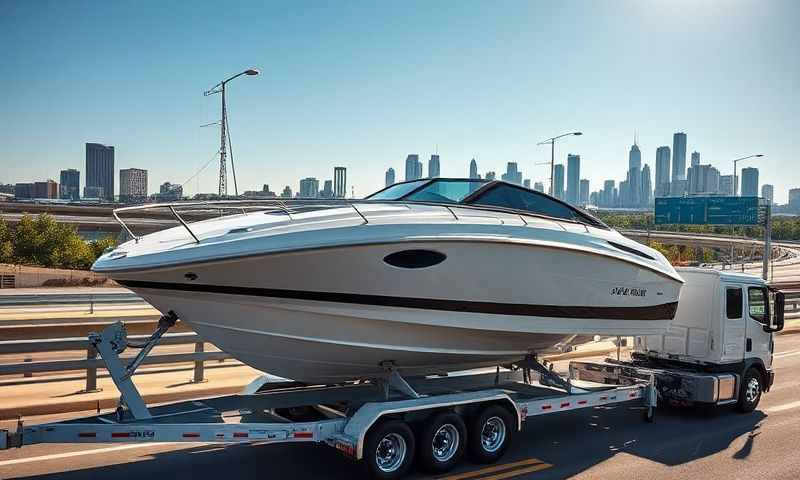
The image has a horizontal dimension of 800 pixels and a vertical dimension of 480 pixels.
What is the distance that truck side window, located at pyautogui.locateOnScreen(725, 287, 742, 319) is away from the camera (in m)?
9.85

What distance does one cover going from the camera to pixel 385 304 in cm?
672

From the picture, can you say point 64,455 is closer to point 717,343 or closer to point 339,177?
point 339,177

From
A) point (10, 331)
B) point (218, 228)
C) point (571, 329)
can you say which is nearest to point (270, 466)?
point (218, 228)

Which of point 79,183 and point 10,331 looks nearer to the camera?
point 10,331

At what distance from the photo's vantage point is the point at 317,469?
701 centimetres

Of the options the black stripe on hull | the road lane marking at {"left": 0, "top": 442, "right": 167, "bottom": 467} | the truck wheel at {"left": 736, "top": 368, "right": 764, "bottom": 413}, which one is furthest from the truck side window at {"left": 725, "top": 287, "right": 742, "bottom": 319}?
the road lane marking at {"left": 0, "top": 442, "right": 167, "bottom": 467}

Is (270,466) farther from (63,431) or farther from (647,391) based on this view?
(647,391)

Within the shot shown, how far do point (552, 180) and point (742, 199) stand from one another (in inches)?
386

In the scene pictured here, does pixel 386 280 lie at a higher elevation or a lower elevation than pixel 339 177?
lower

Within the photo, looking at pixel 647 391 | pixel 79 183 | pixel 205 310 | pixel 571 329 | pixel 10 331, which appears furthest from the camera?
pixel 79 183

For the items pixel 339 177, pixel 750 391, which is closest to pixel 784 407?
pixel 750 391

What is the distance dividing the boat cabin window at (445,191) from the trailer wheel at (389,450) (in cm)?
286

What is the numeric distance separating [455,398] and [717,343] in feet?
15.5

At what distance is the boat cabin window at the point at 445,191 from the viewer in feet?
27.5
